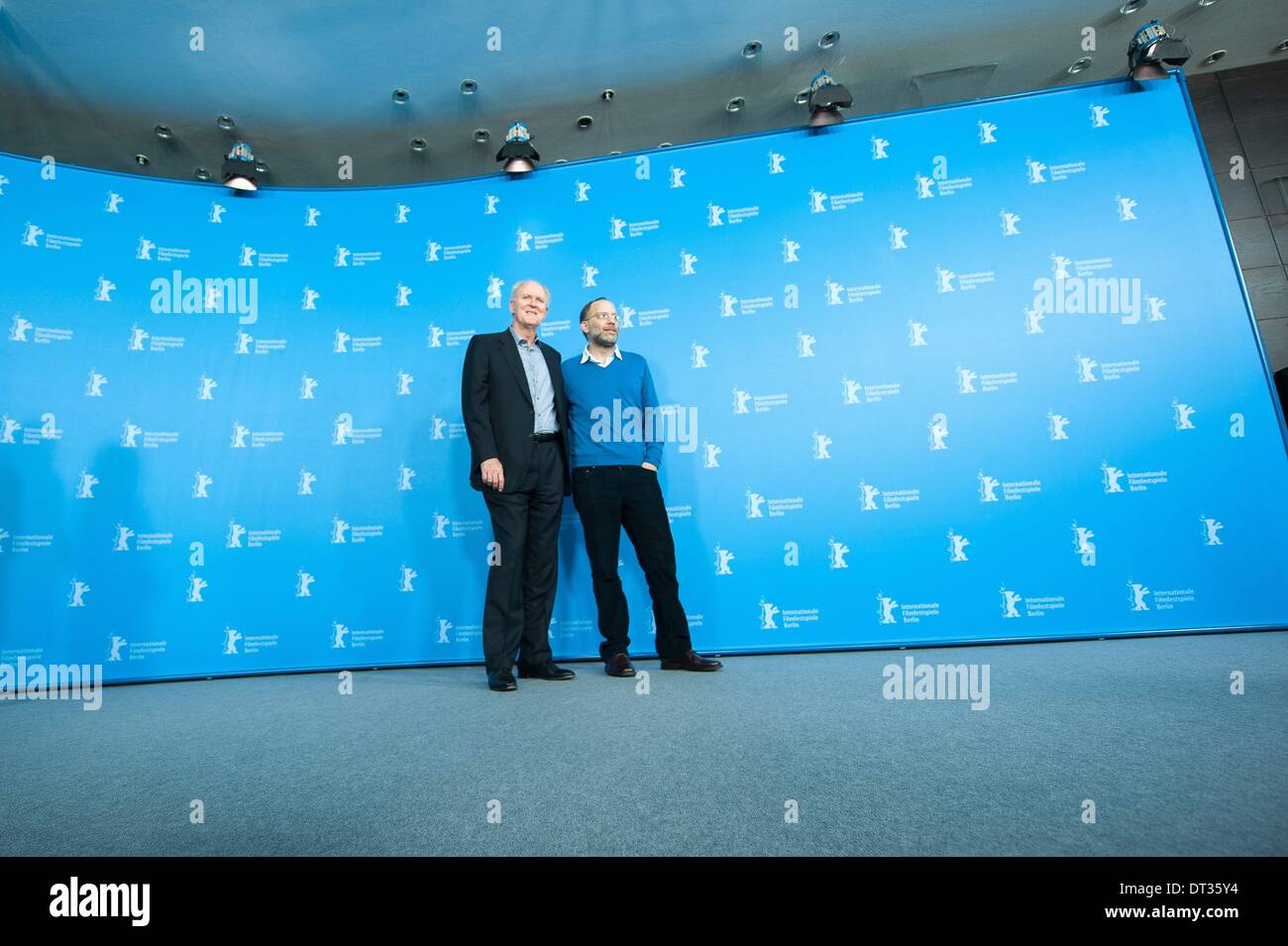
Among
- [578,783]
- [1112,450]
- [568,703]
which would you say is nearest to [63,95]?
[568,703]

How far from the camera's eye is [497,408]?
9.98 feet

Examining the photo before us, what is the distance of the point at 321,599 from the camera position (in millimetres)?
3715

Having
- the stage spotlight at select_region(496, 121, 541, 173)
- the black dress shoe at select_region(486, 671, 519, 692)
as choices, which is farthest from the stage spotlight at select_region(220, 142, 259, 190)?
the black dress shoe at select_region(486, 671, 519, 692)

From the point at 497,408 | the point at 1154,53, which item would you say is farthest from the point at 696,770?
the point at 1154,53

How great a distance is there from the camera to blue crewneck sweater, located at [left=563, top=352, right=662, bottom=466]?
320 cm

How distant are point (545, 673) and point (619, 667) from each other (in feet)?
1.24

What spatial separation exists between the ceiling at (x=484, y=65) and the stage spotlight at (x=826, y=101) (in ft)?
0.98

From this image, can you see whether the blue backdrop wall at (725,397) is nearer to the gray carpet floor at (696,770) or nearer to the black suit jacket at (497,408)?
the black suit jacket at (497,408)

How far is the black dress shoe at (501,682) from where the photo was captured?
272cm

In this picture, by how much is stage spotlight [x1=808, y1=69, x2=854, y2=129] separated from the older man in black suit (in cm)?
227

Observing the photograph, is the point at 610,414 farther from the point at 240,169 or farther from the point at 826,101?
the point at 240,169

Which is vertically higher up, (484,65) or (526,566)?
(484,65)

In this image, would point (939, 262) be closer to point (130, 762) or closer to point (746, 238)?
point (746, 238)

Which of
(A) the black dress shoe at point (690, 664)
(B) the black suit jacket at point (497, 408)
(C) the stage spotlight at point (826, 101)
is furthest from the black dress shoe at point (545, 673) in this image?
(C) the stage spotlight at point (826, 101)
